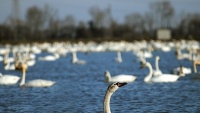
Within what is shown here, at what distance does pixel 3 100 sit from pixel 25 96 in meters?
0.92

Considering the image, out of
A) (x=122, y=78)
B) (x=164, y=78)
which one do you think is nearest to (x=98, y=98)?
(x=122, y=78)

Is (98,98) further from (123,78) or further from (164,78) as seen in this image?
(164,78)

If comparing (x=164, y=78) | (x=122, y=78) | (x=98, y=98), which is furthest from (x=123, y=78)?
(x=98, y=98)

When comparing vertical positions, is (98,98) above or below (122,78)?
below

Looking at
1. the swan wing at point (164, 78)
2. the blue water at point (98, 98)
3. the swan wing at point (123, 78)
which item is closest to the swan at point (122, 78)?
the swan wing at point (123, 78)

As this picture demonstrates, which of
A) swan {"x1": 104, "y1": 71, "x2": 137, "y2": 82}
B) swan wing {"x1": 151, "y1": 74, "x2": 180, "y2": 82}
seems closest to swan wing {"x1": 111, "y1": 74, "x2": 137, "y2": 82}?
swan {"x1": 104, "y1": 71, "x2": 137, "y2": 82}

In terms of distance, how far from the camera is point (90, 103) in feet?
51.0

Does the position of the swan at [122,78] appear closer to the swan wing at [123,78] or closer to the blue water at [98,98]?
the swan wing at [123,78]

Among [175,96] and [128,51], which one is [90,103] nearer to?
[175,96]

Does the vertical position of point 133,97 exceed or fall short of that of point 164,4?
it falls short

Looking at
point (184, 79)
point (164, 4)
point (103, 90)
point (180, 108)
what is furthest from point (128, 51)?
point (164, 4)

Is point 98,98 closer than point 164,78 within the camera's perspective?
Yes

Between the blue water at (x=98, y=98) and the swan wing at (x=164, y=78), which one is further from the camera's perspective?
the swan wing at (x=164, y=78)

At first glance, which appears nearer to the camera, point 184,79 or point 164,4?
point 184,79
